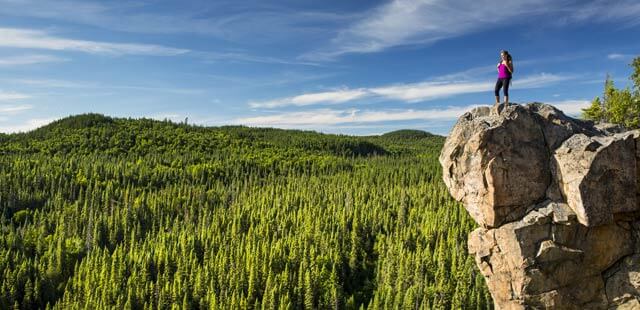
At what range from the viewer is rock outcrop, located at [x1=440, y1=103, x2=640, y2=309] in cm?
3481

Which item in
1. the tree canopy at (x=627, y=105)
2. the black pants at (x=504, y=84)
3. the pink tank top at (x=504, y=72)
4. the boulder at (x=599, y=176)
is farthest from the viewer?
the tree canopy at (x=627, y=105)

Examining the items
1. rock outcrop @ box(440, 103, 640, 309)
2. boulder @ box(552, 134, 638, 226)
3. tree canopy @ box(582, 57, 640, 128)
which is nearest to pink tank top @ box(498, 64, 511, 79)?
rock outcrop @ box(440, 103, 640, 309)

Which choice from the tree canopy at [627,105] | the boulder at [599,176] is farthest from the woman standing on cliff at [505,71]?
the tree canopy at [627,105]

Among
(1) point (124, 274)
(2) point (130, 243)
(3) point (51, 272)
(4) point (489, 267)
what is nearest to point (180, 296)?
(1) point (124, 274)

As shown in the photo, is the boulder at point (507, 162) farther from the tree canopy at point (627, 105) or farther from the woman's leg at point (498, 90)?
the tree canopy at point (627, 105)

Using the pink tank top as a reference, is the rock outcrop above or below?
below

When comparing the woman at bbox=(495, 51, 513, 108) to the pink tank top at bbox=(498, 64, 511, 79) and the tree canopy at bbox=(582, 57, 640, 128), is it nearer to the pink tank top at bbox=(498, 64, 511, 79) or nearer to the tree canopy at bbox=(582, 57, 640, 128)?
→ the pink tank top at bbox=(498, 64, 511, 79)

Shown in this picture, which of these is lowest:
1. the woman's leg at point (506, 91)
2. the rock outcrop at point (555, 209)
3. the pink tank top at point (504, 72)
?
the rock outcrop at point (555, 209)

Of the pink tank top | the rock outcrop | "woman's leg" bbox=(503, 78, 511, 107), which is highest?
the pink tank top

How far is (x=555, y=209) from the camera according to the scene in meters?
35.6

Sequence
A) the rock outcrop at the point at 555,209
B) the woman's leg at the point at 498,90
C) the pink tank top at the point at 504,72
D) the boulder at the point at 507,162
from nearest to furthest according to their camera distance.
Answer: the rock outcrop at the point at 555,209, the boulder at the point at 507,162, the pink tank top at the point at 504,72, the woman's leg at the point at 498,90

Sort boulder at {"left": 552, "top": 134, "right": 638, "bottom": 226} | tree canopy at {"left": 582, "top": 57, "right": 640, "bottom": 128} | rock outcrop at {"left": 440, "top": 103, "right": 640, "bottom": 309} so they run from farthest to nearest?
1. tree canopy at {"left": 582, "top": 57, "right": 640, "bottom": 128}
2. rock outcrop at {"left": 440, "top": 103, "right": 640, "bottom": 309}
3. boulder at {"left": 552, "top": 134, "right": 638, "bottom": 226}

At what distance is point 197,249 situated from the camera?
176m

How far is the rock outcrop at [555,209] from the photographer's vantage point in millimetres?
34812
